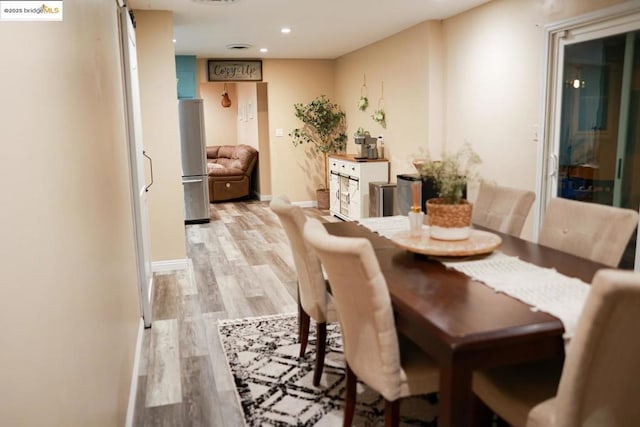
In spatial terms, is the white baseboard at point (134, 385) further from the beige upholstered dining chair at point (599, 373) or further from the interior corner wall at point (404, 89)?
the interior corner wall at point (404, 89)

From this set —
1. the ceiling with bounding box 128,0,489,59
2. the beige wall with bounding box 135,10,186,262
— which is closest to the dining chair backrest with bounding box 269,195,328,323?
the beige wall with bounding box 135,10,186,262

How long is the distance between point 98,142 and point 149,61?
3150mm

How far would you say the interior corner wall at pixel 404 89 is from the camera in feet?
18.3

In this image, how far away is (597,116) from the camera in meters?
3.72

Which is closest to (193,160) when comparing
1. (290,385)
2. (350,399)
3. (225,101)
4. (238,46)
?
(238,46)

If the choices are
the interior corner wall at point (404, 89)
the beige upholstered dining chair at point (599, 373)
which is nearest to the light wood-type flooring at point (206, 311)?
the beige upholstered dining chair at point (599, 373)

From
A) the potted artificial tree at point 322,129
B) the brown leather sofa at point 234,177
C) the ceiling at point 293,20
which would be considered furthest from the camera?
the brown leather sofa at point 234,177

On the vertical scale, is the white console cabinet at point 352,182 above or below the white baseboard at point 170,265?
above

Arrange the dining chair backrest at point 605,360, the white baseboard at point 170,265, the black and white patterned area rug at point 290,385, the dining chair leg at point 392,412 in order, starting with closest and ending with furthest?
the dining chair backrest at point 605,360 < the dining chair leg at point 392,412 < the black and white patterned area rug at point 290,385 < the white baseboard at point 170,265

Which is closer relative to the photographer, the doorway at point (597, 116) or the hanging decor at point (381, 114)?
the doorway at point (597, 116)

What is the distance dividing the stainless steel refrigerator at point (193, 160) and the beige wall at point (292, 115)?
1.74 m

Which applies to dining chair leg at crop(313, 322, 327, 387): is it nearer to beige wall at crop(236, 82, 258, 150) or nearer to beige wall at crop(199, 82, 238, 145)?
beige wall at crop(236, 82, 258, 150)

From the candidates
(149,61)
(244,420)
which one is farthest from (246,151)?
(244,420)

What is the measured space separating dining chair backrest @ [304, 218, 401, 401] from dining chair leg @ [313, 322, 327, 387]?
61 cm
